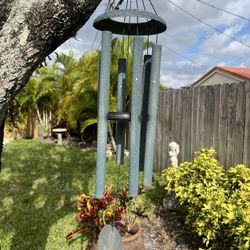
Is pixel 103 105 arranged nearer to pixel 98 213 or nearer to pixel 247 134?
pixel 98 213

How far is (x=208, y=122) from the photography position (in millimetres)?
5070

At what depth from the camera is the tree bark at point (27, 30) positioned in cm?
110

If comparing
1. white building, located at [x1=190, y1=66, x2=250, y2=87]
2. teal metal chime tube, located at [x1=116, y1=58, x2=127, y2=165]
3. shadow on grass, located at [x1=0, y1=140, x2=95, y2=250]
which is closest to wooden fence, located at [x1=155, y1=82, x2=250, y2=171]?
shadow on grass, located at [x1=0, y1=140, x2=95, y2=250]

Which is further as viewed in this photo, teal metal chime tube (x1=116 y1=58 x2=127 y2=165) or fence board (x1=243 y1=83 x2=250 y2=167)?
fence board (x1=243 y1=83 x2=250 y2=167)

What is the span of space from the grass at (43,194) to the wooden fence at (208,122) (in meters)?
1.15

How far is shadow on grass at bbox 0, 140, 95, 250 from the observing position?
393 cm

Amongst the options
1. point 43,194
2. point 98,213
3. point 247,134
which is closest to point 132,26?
point 98,213

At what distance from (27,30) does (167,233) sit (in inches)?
140

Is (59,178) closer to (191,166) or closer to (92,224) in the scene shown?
(92,224)

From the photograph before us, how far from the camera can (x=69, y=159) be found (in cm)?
852

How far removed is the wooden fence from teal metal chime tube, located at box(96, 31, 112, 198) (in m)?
2.85

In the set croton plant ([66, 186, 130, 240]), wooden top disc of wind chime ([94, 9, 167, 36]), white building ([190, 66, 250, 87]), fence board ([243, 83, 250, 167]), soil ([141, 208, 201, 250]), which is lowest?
soil ([141, 208, 201, 250])

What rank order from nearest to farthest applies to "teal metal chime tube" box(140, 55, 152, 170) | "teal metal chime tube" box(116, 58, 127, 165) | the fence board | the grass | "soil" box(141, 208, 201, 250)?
1. "teal metal chime tube" box(140, 55, 152, 170)
2. "teal metal chime tube" box(116, 58, 127, 165)
3. "soil" box(141, 208, 201, 250)
4. the grass
5. the fence board

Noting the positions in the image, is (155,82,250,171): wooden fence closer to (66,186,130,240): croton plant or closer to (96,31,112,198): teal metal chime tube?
(66,186,130,240): croton plant
